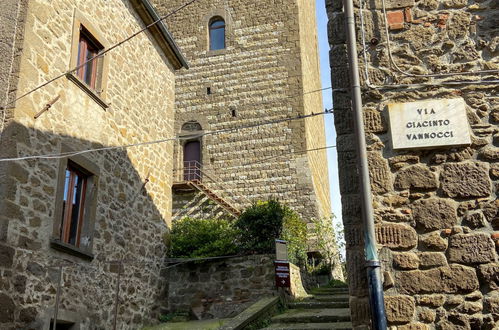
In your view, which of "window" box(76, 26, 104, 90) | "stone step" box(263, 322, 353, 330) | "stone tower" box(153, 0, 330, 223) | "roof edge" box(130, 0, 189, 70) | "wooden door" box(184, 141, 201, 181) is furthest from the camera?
"wooden door" box(184, 141, 201, 181)

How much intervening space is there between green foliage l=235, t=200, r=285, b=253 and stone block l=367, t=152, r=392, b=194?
6314 mm

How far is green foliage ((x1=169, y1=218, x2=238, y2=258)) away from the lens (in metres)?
10.6

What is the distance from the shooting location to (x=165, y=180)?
10898 millimetres

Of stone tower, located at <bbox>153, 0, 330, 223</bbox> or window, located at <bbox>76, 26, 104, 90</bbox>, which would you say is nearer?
window, located at <bbox>76, 26, 104, 90</bbox>

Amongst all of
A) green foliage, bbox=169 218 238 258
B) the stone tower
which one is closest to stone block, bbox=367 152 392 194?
green foliage, bbox=169 218 238 258

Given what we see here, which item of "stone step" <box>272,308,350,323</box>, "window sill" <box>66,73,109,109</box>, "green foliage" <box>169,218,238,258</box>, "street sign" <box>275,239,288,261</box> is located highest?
"window sill" <box>66,73,109,109</box>

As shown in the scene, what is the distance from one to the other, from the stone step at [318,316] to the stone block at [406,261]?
11.9 ft

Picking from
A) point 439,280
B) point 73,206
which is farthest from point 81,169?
point 439,280

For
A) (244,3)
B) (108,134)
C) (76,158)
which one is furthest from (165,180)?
(244,3)

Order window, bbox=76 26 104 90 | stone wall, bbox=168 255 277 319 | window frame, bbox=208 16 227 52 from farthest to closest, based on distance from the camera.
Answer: window frame, bbox=208 16 227 52
stone wall, bbox=168 255 277 319
window, bbox=76 26 104 90

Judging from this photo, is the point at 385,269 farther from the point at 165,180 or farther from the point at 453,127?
the point at 165,180

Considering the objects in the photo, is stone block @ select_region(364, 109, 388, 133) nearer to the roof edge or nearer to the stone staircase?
the stone staircase

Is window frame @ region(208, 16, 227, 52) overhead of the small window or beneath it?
A: overhead

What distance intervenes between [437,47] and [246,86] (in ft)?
38.0
